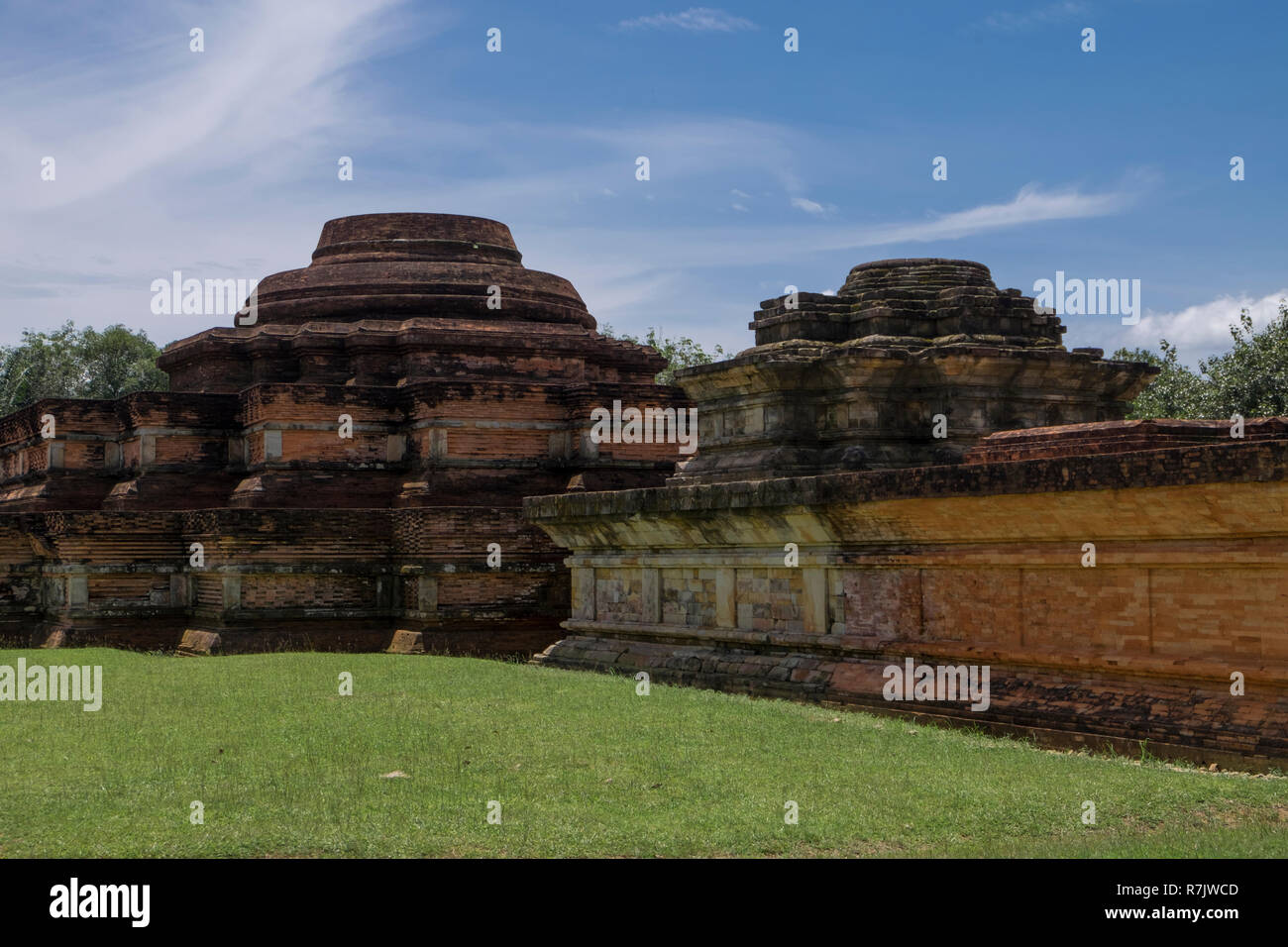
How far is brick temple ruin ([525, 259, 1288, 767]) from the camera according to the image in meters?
9.70

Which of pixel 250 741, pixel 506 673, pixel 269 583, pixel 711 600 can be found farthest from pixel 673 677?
pixel 269 583

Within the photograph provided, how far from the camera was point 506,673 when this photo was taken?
49.9ft

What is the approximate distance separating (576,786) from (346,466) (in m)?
12.6

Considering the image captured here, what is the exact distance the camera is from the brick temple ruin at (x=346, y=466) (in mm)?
19234

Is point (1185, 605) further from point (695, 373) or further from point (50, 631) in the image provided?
point (50, 631)

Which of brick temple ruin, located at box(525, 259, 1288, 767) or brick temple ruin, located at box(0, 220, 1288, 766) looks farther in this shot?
brick temple ruin, located at box(0, 220, 1288, 766)

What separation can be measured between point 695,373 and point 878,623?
449cm
